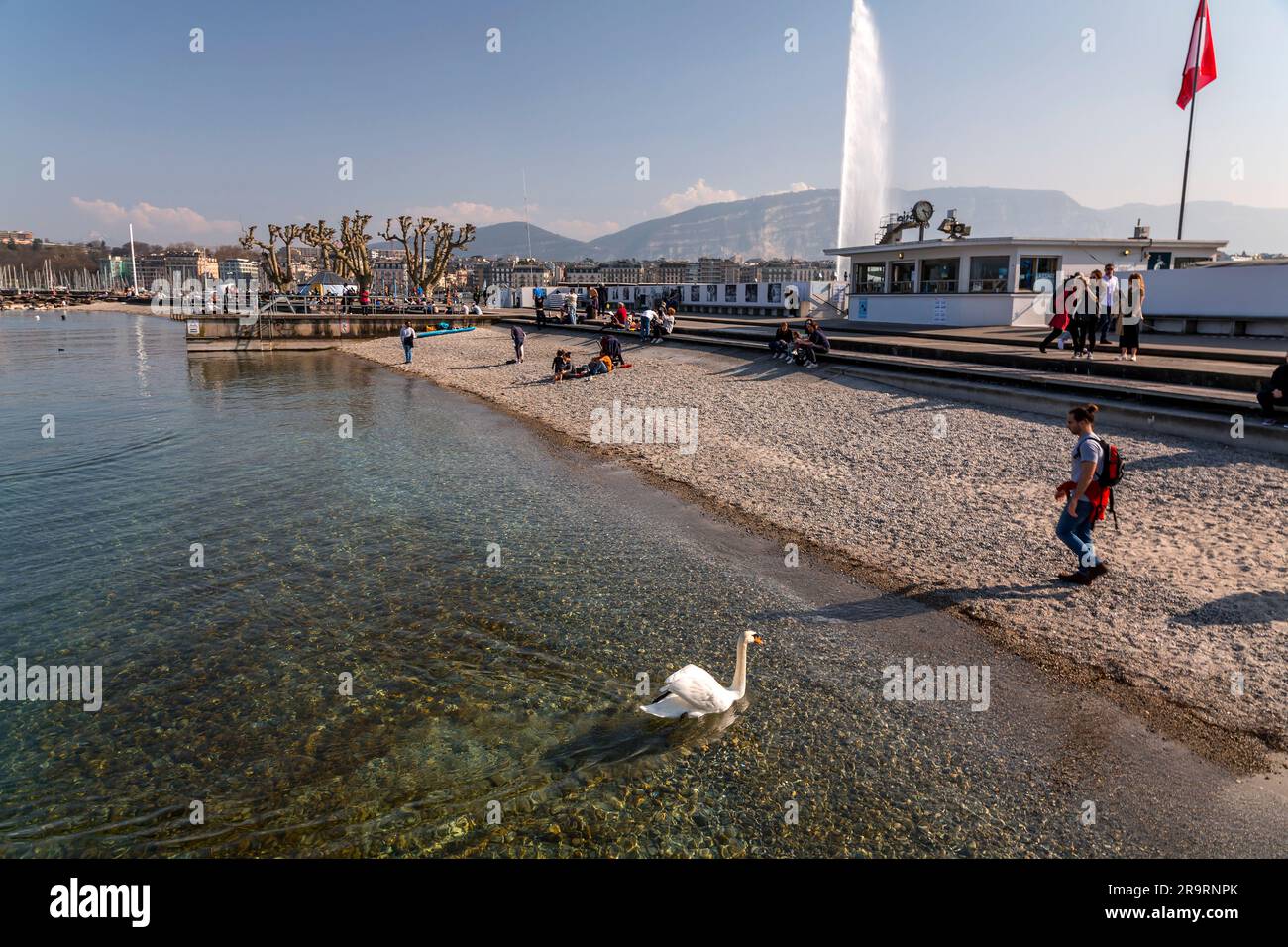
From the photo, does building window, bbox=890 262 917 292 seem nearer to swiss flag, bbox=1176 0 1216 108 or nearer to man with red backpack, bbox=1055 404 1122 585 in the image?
swiss flag, bbox=1176 0 1216 108

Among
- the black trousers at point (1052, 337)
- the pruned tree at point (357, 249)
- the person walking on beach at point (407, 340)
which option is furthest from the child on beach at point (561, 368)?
the pruned tree at point (357, 249)

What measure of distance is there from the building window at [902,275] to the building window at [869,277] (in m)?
0.91

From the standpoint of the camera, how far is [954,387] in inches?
894

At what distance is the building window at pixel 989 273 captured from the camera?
34188 mm

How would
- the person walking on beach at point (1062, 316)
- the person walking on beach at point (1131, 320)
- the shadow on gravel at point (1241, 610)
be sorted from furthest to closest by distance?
the person walking on beach at point (1062, 316) → the person walking on beach at point (1131, 320) → the shadow on gravel at point (1241, 610)

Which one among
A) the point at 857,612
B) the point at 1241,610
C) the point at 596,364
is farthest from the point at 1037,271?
the point at 857,612

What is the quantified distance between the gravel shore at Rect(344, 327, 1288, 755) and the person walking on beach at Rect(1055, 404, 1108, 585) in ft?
1.23

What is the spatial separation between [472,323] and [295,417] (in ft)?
122

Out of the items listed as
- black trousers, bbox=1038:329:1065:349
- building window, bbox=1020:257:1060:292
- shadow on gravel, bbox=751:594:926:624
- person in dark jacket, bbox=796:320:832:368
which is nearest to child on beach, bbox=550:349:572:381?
person in dark jacket, bbox=796:320:832:368

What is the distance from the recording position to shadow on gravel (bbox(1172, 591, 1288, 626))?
951 centimetres

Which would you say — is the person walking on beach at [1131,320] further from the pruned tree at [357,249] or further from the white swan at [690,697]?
the pruned tree at [357,249]

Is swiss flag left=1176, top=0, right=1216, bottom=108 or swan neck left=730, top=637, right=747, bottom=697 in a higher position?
swiss flag left=1176, top=0, right=1216, bottom=108

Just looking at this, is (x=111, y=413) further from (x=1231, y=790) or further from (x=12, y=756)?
(x=1231, y=790)
